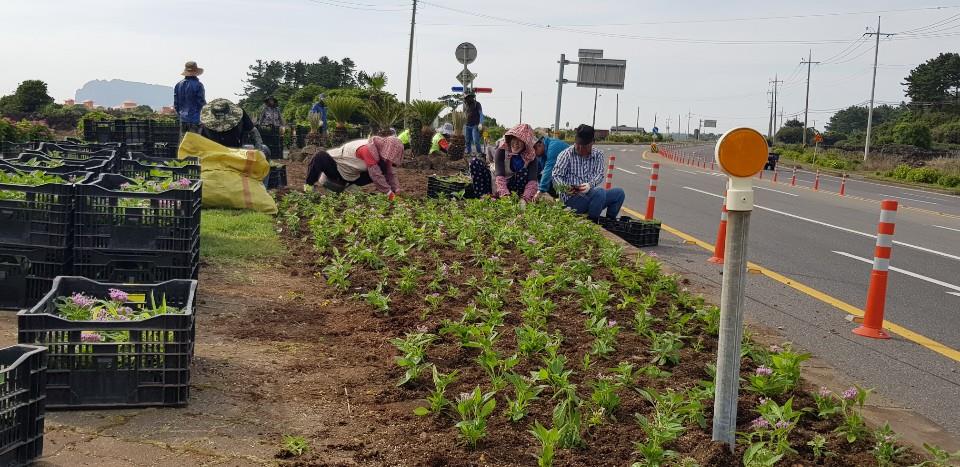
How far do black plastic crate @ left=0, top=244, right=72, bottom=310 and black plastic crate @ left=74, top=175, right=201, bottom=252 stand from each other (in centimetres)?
17

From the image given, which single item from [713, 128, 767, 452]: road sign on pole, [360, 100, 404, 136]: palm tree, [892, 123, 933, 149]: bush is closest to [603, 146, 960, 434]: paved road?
[713, 128, 767, 452]: road sign on pole

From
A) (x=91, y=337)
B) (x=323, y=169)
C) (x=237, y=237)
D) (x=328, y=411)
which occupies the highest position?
(x=323, y=169)

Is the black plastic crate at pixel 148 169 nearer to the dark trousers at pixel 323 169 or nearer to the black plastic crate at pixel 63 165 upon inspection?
the black plastic crate at pixel 63 165

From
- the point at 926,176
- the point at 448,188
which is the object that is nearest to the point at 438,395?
the point at 448,188

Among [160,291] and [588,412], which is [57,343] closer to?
[160,291]

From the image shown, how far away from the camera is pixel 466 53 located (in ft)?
79.7

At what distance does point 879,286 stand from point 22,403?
223 inches

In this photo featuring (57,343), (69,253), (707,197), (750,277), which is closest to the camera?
(57,343)

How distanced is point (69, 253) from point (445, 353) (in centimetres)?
263

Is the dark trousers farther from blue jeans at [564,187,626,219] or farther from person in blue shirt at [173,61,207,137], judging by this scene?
blue jeans at [564,187,626,219]

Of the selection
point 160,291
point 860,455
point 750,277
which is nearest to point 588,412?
point 860,455

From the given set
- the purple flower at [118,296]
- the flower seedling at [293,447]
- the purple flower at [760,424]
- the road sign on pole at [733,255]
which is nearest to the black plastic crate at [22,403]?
the flower seedling at [293,447]

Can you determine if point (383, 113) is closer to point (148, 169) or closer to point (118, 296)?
point (148, 169)

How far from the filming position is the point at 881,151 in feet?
206
